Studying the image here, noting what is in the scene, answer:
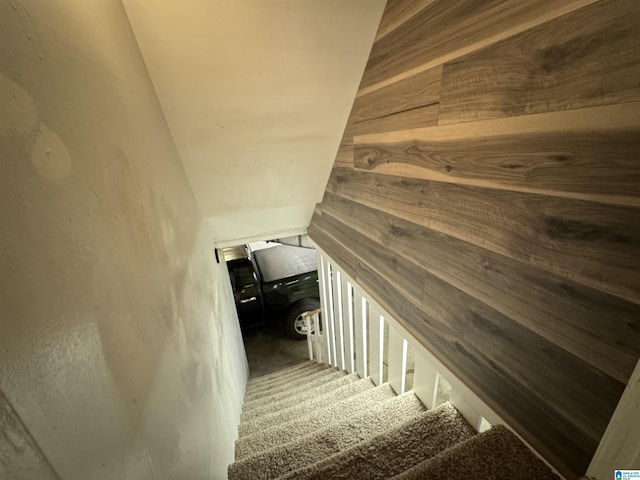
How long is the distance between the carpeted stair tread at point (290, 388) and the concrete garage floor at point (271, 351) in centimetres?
101

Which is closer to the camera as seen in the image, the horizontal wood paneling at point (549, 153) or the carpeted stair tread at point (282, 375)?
the horizontal wood paneling at point (549, 153)

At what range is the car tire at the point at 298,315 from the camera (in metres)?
4.32

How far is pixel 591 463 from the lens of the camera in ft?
2.20

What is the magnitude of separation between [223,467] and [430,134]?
73.3 inches

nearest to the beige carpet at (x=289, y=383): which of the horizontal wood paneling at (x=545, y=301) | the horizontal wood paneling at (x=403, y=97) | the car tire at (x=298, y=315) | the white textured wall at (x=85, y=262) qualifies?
the car tire at (x=298, y=315)

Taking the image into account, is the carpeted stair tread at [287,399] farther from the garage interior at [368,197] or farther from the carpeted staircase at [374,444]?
the garage interior at [368,197]

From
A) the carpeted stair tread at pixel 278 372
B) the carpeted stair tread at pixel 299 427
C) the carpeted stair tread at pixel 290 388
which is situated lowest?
the carpeted stair tread at pixel 278 372

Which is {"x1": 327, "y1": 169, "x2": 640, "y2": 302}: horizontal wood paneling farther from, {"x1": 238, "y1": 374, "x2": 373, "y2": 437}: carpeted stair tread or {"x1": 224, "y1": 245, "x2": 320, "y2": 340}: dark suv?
{"x1": 224, "y1": 245, "x2": 320, "y2": 340}: dark suv

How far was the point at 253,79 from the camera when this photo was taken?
1.40m

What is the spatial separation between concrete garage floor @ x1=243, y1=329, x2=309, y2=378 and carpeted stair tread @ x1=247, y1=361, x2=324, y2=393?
30 centimetres

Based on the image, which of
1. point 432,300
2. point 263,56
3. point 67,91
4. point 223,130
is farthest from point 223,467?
point 263,56

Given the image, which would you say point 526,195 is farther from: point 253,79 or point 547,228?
point 253,79

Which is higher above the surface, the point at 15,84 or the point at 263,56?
the point at 263,56

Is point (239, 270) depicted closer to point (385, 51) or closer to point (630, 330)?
point (385, 51)
